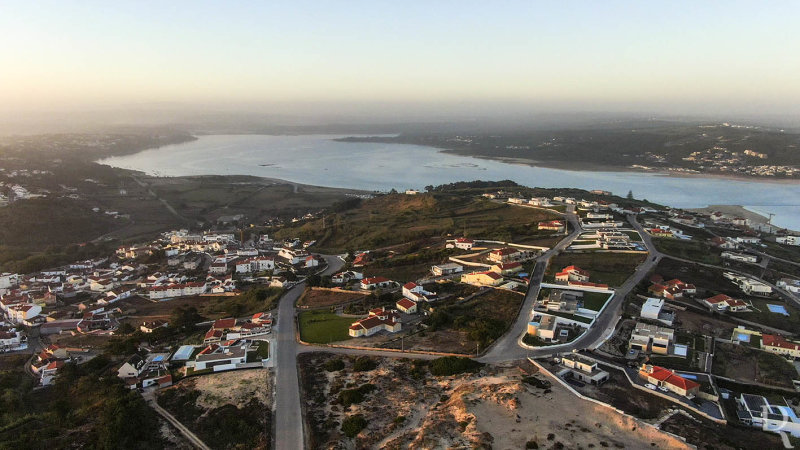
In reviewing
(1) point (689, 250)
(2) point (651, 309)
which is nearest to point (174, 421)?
(2) point (651, 309)

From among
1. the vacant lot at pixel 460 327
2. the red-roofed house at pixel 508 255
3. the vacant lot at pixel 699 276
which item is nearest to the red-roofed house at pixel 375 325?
the vacant lot at pixel 460 327

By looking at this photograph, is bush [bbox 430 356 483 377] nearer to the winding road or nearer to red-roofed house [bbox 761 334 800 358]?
the winding road

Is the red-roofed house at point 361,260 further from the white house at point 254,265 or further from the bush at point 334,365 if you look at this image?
the bush at point 334,365

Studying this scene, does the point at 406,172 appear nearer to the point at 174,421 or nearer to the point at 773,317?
the point at 773,317

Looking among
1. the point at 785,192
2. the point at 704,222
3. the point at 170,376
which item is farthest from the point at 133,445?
the point at 785,192

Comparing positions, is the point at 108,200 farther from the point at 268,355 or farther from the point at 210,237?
the point at 268,355

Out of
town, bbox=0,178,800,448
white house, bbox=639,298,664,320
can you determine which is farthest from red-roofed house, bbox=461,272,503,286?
white house, bbox=639,298,664,320

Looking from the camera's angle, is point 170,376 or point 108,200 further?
point 108,200
